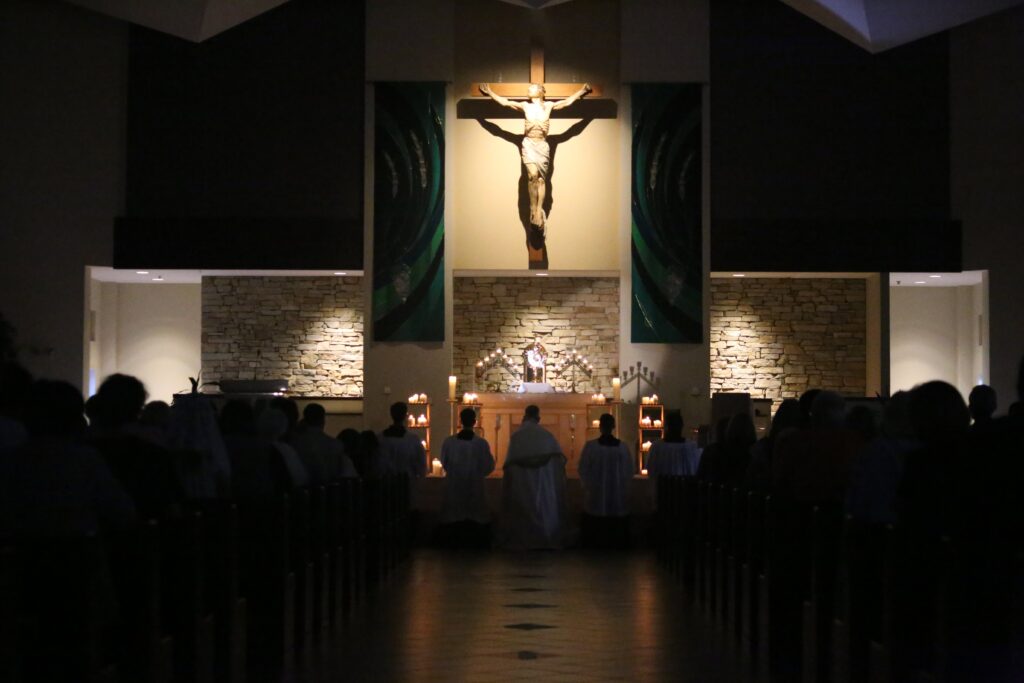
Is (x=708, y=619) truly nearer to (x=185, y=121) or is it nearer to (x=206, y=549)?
(x=206, y=549)

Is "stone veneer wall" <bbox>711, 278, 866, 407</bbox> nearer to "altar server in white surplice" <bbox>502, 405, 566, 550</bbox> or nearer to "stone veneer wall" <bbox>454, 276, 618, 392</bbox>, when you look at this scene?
"stone veneer wall" <bbox>454, 276, 618, 392</bbox>

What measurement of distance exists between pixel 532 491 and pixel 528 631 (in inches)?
216

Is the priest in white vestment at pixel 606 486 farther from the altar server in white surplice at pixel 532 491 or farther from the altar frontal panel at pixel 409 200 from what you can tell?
the altar frontal panel at pixel 409 200

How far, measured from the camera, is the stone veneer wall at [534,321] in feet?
58.3

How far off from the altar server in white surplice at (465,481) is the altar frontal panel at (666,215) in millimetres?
4233

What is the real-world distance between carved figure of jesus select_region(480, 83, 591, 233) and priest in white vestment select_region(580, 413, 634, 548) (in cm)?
429

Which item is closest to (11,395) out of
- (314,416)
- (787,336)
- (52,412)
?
(52,412)

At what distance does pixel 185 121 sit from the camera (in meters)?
17.0

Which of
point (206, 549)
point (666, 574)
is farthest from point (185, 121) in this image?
point (206, 549)

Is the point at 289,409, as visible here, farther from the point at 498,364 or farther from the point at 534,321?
the point at 534,321

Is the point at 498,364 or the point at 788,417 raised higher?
the point at 498,364

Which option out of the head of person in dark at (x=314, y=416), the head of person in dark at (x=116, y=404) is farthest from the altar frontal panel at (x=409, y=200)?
the head of person in dark at (x=116, y=404)

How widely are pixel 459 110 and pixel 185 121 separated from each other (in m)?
3.25

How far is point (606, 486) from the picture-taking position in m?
13.1
